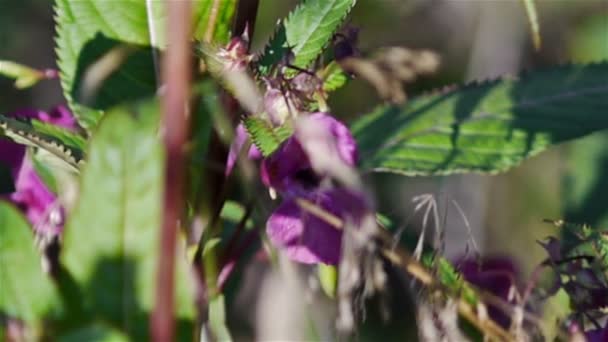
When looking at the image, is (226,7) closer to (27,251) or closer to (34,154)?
(34,154)

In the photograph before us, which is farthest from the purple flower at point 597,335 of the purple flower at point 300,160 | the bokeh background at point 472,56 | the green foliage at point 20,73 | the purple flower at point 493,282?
the bokeh background at point 472,56

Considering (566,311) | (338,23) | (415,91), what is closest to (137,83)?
(338,23)

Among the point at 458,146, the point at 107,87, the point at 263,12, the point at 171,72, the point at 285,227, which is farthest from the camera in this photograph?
the point at 263,12

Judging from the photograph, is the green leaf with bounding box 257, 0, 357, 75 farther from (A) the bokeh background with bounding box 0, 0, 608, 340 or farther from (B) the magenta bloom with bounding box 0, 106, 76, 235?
(A) the bokeh background with bounding box 0, 0, 608, 340

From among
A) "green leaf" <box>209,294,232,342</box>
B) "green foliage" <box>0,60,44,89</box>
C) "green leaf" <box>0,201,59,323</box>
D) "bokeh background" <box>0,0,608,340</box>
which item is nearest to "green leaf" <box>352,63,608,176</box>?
"green leaf" <box>209,294,232,342</box>

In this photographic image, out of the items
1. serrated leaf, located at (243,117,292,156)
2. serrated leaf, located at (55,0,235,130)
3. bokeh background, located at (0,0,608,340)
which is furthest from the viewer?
bokeh background, located at (0,0,608,340)

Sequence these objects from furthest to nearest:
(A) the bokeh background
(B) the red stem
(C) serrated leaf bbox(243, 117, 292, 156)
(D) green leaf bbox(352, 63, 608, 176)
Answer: (A) the bokeh background, (D) green leaf bbox(352, 63, 608, 176), (C) serrated leaf bbox(243, 117, 292, 156), (B) the red stem
